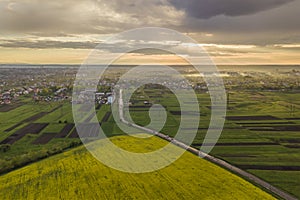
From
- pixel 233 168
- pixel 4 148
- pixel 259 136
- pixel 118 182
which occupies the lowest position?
pixel 4 148

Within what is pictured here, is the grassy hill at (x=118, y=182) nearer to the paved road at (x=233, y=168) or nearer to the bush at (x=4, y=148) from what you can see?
the paved road at (x=233, y=168)

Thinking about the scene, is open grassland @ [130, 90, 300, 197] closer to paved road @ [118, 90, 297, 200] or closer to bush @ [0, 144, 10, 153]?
paved road @ [118, 90, 297, 200]

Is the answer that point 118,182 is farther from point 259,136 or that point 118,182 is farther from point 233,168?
point 259,136

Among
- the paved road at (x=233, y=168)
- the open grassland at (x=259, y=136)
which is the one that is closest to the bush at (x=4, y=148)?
the paved road at (x=233, y=168)

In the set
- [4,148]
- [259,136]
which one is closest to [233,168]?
[259,136]

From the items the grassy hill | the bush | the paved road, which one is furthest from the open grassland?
the bush

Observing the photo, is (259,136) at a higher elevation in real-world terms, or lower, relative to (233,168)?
lower

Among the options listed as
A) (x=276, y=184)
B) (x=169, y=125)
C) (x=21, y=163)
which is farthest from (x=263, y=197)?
(x=169, y=125)

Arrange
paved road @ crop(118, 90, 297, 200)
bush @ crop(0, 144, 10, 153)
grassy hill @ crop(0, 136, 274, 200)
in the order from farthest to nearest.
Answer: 1. bush @ crop(0, 144, 10, 153)
2. paved road @ crop(118, 90, 297, 200)
3. grassy hill @ crop(0, 136, 274, 200)

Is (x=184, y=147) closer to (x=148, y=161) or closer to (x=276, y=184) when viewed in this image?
(x=148, y=161)
